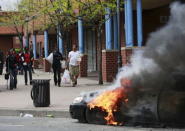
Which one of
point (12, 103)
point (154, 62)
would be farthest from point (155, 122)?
point (12, 103)

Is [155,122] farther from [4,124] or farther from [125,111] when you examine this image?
[4,124]

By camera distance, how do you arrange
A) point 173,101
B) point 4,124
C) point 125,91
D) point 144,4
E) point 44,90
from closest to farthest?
1. point 173,101
2. point 125,91
3. point 4,124
4. point 44,90
5. point 144,4

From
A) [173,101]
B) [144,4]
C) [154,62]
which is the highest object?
[144,4]

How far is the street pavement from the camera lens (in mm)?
9366

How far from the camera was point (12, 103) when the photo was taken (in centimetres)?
1449

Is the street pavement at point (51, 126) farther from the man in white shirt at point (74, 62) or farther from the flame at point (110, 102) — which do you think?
the man in white shirt at point (74, 62)

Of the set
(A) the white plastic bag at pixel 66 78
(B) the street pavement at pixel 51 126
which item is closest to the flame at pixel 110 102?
(B) the street pavement at pixel 51 126

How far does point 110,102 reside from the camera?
946cm

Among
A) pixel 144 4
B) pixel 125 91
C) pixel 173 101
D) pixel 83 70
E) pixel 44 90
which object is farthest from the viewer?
pixel 83 70

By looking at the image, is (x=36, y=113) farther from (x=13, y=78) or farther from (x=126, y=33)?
(x=126, y=33)

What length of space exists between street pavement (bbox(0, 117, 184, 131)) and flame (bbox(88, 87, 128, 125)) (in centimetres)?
22

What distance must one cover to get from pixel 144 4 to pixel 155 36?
1430cm

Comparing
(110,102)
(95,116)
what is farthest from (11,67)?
(110,102)

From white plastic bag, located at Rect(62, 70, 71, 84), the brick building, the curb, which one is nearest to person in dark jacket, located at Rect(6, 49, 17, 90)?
white plastic bag, located at Rect(62, 70, 71, 84)
